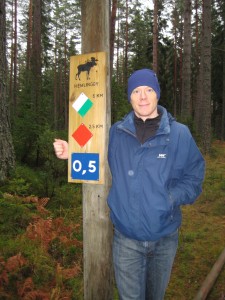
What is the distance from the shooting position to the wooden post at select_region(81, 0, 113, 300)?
265 centimetres

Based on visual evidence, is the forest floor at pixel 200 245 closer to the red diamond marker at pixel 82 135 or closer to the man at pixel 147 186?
the man at pixel 147 186

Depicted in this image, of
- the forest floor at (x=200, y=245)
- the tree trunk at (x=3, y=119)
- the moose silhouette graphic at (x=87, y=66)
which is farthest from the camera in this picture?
the tree trunk at (x=3, y=119)

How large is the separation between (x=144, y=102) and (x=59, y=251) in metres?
3.14

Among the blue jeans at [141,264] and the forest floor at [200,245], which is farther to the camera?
the forest floor at [200,245]

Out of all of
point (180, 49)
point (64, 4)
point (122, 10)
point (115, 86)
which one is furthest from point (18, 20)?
point (115, 86)

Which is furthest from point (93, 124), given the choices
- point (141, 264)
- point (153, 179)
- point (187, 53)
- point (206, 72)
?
point (187, 53)

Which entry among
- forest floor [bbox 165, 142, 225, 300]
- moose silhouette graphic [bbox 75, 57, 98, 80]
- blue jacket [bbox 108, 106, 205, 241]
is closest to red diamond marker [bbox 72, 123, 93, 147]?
blue jacket [bbox 108, 106, 205, 241]

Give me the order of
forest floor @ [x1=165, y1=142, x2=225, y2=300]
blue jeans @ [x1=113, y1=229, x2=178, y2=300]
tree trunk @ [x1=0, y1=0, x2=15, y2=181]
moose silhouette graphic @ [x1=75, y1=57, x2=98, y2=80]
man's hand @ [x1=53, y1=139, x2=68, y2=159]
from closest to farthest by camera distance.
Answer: blue jeans @ [x1=113, y1=229, x2=178, y2=300], moose silhouette graphic @ [x1=75, y1=57, x2=98, y2=80], man's hand @ [x1=53, y1=139, x2=68, y2=159], forest floor @ [x1=165, y1=142, x2=225, y2=300], tree trunk @ [x1=0, y1=0, x2=15, y2=181]

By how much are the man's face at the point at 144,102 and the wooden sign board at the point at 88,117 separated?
0.29m

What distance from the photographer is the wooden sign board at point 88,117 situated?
2.59m

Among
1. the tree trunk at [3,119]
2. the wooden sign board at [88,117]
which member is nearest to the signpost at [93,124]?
the wooden sign board at [88,117]

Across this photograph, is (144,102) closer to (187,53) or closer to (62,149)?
(62,149)

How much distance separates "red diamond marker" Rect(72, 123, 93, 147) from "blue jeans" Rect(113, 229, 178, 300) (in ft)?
2.93

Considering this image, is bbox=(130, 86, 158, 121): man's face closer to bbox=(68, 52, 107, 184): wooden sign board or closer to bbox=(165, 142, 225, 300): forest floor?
bbox=(68, 52, 107, 184): wooden sign board
